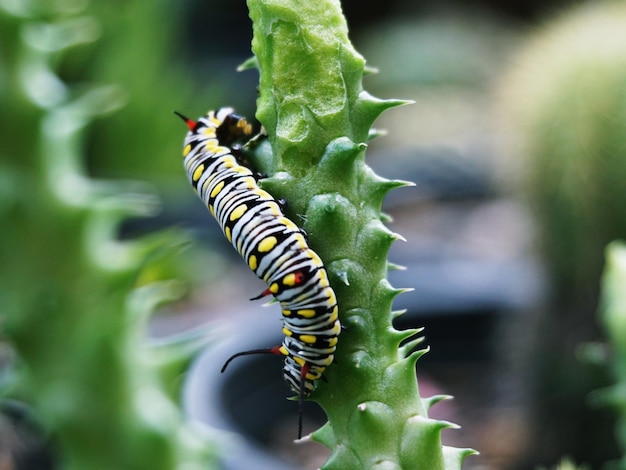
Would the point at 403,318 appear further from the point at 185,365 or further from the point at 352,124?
the point at 352,124

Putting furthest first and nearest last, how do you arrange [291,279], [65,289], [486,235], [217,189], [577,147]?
[486,235]
[577,147]
[65,289]
[217,189]
[291,279]

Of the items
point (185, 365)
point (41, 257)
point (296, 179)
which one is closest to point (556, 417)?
point (185, 365)

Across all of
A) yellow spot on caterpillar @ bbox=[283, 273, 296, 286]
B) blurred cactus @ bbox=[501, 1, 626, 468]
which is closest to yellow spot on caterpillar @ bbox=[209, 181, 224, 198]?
yellow spot on caterpillar @ bbox=[283, 273, 296, 286]

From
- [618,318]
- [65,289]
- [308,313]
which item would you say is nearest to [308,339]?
[308,313]

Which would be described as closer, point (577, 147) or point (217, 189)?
point (217, 189)

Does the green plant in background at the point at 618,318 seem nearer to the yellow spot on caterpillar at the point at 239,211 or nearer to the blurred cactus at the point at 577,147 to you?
the yellow spot on caterpillar at the point at 239,211

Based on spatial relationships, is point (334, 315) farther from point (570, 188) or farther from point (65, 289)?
point (570, 188)
